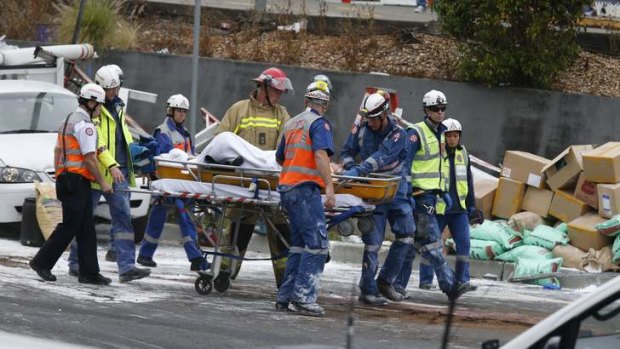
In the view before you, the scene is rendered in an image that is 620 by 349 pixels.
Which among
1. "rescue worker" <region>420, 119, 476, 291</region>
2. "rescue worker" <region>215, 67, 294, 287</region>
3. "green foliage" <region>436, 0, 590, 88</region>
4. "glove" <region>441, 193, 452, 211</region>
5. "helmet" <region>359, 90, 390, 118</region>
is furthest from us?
"green foliage" <region>436, 0, 590, 88</region>

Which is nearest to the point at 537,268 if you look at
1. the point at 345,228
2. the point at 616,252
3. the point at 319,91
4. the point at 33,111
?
the point at 616,252

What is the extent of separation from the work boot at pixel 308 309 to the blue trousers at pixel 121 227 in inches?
71.7

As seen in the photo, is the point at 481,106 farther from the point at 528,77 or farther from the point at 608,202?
the point at 608,202

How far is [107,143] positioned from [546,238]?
499 centimetres

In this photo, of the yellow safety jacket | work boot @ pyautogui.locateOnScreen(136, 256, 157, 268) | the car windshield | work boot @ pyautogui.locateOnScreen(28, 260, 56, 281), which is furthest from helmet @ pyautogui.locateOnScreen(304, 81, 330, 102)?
the car windshield

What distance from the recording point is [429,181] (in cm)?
1180

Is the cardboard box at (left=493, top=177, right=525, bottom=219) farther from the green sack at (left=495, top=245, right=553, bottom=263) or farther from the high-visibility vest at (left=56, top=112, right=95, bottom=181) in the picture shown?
the high-visibility vest at (left=56, top=112, right=95, bottom=181)

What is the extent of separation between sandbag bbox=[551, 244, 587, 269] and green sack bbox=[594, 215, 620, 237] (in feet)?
1.09

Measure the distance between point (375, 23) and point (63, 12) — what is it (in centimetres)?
488

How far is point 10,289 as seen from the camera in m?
10.9

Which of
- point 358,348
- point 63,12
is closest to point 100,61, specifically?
point 63,12

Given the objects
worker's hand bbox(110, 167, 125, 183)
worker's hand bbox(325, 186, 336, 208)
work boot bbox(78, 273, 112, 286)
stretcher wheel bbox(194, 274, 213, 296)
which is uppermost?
worker's hand bbox(325, 186, 336, 208)

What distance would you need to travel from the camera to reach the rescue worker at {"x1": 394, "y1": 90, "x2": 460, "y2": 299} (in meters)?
11.8

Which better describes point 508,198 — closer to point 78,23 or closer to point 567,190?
point 567,190
